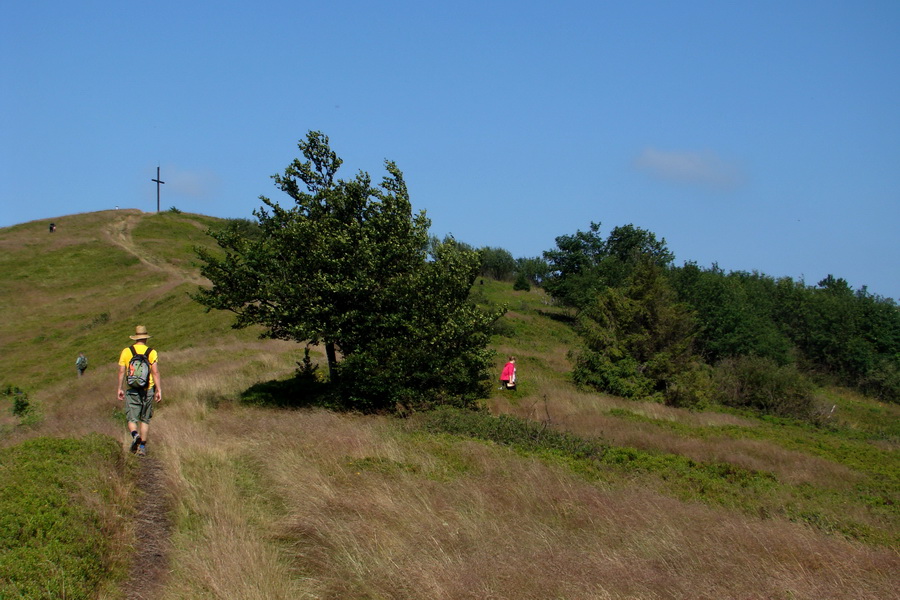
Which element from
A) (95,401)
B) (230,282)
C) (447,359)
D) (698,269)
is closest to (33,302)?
(95,401)

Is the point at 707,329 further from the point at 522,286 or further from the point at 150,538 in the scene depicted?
the point at 150,538

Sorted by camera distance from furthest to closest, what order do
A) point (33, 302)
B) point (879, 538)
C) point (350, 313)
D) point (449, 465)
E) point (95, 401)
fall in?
point (33, 302), point (95, 401), point (350, 313), point (449, 465), point (879, 538)

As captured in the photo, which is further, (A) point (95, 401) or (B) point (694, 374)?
(B) point (694, 374)

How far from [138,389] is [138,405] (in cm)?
24

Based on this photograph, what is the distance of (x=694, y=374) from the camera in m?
29.7

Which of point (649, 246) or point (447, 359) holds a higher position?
point (649, 246)

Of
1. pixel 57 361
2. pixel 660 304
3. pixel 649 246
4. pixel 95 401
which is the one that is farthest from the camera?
pixel 649 246

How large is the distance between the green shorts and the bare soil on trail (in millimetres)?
1041

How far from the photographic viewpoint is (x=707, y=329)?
53281 millimetres

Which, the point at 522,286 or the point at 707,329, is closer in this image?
the point at 707,329

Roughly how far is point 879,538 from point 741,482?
3.54m

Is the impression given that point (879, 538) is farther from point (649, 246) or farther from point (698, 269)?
point (649, 246)

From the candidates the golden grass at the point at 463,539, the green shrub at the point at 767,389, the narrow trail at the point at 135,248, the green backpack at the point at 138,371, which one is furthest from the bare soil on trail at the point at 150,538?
the narrow trail at the point at 135,248

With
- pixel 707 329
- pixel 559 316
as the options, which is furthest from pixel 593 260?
pixel 707 329
